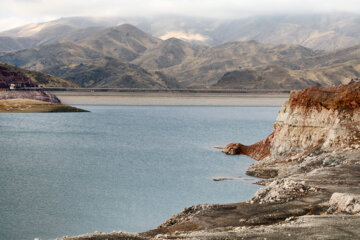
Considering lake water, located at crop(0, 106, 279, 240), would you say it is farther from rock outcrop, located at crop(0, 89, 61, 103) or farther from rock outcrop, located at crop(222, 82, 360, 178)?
rock outcrop, located at crop(0, 89, 61, 103)

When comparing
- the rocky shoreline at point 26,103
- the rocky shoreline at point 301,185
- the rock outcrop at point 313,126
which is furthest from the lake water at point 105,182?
the rocky shoreline at point 26,103

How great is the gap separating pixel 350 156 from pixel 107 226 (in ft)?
71.0

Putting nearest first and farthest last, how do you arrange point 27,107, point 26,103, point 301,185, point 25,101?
point 301,185 < point 27,107 < point 26,103 < point 25,101

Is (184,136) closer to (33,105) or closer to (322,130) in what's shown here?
(322,130)

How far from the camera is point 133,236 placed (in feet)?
66.9

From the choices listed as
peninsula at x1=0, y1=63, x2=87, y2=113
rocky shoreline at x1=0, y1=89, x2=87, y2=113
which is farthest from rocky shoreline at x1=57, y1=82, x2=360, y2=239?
peninsula at x1=0, y1=63, x2=87, y2=113

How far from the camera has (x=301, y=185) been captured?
30.2 metres

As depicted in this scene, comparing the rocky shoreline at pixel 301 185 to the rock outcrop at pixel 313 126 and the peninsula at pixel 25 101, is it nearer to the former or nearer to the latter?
the rock outcrop at pixel 313 126

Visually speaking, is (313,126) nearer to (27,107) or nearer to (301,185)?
(301,185)

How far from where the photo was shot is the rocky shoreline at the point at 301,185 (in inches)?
834

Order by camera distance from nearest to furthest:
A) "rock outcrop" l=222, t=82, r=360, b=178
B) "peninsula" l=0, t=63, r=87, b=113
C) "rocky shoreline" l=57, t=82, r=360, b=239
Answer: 1. "rocky shoreline" l=57, t=82, r=360, b=239
2. "rock outcrop" l=222, t=82, r=360, b=178
3. "peninsula" l=0, t=63, r=87, b=113

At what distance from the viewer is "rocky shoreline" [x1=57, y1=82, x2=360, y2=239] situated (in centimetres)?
2117

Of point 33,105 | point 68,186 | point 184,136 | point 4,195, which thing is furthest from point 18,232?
point 33,105

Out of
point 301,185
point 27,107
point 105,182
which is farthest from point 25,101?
point 301,185
